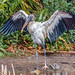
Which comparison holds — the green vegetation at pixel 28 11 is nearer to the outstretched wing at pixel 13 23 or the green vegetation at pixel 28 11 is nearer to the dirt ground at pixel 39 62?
the dirt ground at pixel 39 62

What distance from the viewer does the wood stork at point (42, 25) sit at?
7.02m

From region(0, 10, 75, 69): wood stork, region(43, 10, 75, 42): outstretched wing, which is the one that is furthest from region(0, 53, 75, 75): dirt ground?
region(43, 10, 75, 42): outstretched wing

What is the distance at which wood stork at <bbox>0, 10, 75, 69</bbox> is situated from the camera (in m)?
7.02

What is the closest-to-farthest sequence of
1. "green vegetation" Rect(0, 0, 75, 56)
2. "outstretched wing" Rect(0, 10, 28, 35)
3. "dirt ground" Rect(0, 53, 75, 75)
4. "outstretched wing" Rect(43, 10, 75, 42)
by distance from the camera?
1. "dirt ground" Rect(0, 53, 75, 75)
2. "outstretched wing" Rect(43, 10, 75, 42)
3. "outstretched wing" Rect(0, 10, 28, 35)
4. "green vegetation" Rect(0, 0, 75, 56)

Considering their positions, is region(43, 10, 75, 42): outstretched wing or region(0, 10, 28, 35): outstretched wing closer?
region(43, 10, 75, 42): outstretched wing

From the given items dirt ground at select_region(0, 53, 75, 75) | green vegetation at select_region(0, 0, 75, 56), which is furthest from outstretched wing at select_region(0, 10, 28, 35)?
dirt ground at select_region(0, 53, 75, 75)

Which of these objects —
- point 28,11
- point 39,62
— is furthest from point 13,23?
point 28,11

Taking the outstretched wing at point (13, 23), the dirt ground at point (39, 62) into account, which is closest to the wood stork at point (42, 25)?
the outstretched wing at point (13, 23)

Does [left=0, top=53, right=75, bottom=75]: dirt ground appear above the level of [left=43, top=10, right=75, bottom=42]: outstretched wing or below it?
below

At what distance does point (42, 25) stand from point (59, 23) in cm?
60

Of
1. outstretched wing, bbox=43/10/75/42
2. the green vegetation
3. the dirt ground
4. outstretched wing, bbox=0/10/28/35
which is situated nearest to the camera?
the dirt ground

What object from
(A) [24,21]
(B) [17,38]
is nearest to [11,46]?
(B) [17,38]

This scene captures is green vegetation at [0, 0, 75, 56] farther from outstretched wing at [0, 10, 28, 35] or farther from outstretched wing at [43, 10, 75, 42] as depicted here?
outstretched wing at [43, 10, 75, 42]

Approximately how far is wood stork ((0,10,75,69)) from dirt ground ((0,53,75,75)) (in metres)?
0.69
